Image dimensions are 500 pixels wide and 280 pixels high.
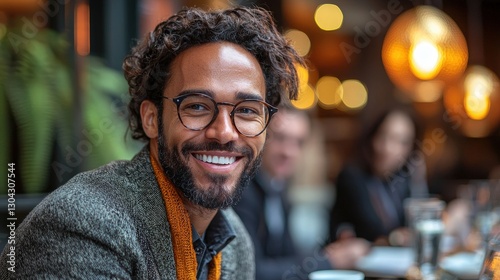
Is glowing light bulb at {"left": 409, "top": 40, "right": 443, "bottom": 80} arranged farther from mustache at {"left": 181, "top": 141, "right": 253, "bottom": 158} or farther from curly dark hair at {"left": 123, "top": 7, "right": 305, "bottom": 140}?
mustache at {"left": 181, "top": 141, "right": 253, "bottom": 158}

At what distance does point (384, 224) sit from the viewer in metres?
4.37

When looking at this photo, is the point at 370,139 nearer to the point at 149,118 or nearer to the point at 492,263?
the point at 149,118

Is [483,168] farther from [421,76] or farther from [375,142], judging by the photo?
[421,76]

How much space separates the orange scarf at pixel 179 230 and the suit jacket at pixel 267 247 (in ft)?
5.52

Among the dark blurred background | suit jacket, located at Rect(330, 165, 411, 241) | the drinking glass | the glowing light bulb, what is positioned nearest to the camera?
the drinking glass

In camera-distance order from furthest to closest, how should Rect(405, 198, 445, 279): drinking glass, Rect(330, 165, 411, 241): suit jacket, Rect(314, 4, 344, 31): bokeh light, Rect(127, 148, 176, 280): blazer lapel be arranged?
Rect(314, 4, 344, 31): bokeh light → Rect(330, 165, 411, 241): suit jacket → Rect(405, 198, 445, 279): drinking glass → Rect(127, 148, 176, 280): blazer lapel

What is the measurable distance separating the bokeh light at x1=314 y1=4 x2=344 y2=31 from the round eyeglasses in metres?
6.94

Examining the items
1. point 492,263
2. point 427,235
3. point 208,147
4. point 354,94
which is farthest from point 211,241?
point 354,94

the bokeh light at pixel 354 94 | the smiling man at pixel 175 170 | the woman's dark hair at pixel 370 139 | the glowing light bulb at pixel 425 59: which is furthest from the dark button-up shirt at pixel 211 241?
the bokeh light at pixel 354 94

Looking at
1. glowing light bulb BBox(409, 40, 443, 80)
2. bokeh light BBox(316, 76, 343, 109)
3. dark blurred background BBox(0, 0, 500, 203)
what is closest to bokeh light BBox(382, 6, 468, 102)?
glowing light bulb BBox(409, 40, 443, 80)

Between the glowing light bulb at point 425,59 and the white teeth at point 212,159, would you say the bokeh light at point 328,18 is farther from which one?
the white teeth at point 212,159

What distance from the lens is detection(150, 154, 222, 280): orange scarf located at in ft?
4.34

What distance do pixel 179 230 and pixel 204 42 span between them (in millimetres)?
380

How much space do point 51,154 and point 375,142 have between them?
247 centimetres
